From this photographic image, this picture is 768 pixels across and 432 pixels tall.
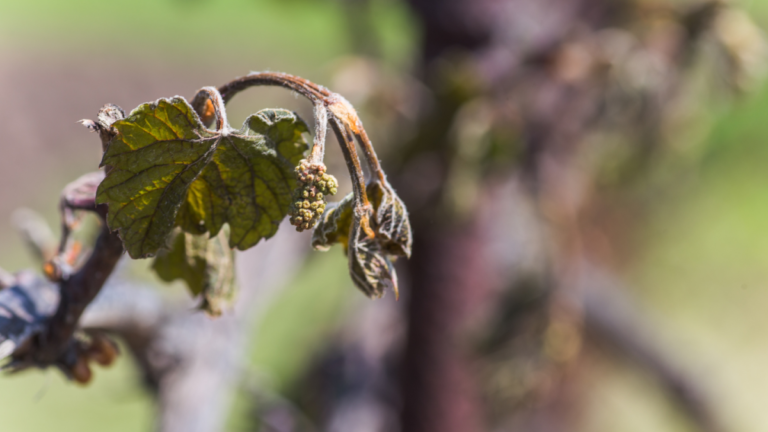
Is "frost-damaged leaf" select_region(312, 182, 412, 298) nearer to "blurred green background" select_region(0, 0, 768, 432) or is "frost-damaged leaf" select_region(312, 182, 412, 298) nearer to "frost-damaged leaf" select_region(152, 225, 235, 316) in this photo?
"frost-damaged leaf" select_region(152, 225, 235, 316)

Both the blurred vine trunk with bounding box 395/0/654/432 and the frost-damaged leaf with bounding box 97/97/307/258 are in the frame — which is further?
the blurred vine trunk with bounding box 395/0/654/432

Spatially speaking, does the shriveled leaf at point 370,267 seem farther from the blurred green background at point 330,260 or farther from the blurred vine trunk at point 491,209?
the blurred green background at point 330,260

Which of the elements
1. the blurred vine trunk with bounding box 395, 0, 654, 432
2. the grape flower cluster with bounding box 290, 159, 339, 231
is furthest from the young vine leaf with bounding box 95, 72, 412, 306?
the blurred vine trunk with bounding box 395, 0, 654, 432

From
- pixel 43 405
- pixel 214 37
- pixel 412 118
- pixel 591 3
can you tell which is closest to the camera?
pixel 412 118

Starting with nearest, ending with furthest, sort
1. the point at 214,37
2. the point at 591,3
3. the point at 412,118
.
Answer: the point at 412,118, the point at 591,3, the point at 214,37

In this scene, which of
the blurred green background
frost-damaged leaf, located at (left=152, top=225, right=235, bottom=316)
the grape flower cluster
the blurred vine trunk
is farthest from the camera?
the blurred green background

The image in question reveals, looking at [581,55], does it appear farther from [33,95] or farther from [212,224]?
[33,95]

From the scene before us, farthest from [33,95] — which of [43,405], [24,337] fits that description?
[24,337]
